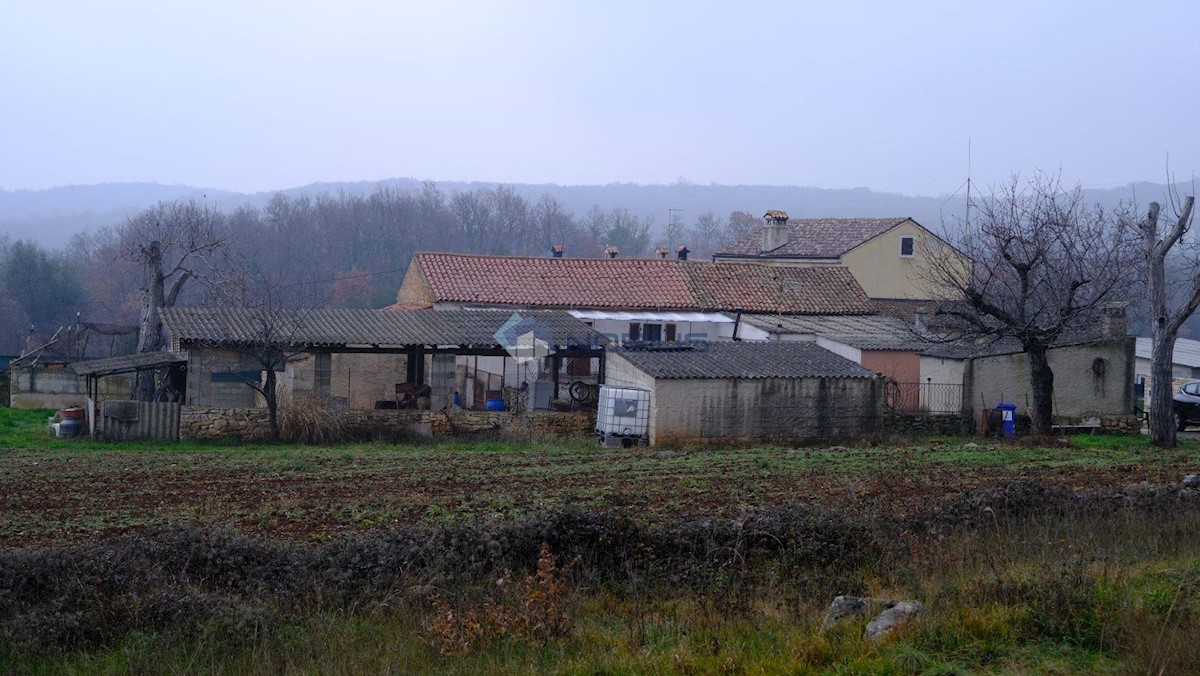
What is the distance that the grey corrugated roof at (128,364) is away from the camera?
27359mm

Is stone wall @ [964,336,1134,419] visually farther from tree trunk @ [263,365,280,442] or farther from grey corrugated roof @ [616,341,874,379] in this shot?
tree trunk @ [263,365,280,442]

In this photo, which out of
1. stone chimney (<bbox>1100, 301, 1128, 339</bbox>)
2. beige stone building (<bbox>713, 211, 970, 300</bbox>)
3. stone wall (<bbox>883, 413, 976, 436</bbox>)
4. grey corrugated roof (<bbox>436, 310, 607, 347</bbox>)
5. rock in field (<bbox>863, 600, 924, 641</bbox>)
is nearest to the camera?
rock in field (<bbox>863, 600, 924, 641</bbox>)

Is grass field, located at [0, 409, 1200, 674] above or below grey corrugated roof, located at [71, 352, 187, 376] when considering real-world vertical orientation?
below

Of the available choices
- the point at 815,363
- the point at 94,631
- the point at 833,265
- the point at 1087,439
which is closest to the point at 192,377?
the point at 815,363

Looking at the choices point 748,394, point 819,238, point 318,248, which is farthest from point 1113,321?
point 318,248

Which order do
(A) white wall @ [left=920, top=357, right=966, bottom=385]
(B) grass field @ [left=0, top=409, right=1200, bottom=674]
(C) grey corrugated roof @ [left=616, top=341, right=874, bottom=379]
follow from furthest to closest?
(A) white wall @ [left=920, top=357, right=966, bottom=385]
(C) grey corrugated roof @ [left=616, top=341, right=874, bottom=379]
(B) grass field @ [left=0, top=409, right=1200, bottom=674]

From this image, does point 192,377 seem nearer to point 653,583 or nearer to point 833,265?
point 653,583

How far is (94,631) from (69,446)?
61.1 feet

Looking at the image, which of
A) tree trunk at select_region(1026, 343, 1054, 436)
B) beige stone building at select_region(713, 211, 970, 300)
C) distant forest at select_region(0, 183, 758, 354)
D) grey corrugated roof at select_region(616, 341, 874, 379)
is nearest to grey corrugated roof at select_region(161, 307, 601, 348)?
grey corrugated roof at select_region(616, 341, 874, 379)

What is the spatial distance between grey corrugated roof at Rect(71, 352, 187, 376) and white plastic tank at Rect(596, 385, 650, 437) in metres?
11.2

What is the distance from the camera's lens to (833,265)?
157 feet

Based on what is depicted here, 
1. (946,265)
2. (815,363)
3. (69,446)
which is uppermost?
(946,265)

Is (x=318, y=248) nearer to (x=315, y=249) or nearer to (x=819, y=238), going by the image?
(x=315, y=249)

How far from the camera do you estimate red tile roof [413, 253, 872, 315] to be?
40812mm
